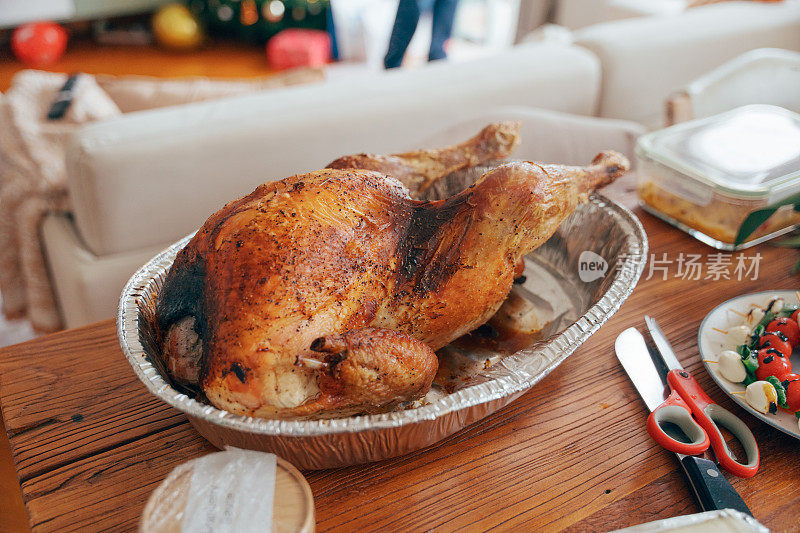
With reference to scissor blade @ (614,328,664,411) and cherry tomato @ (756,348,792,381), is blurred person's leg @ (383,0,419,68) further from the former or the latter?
cherry tomato @ (756,348,792,381)

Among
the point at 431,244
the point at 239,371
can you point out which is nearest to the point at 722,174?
the point at 431,244

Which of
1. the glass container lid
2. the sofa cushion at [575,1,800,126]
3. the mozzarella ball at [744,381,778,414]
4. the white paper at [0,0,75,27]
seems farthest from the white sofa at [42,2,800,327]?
the white paper at [0,0,75,27]

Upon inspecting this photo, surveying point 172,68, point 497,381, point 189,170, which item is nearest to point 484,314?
point 497,381

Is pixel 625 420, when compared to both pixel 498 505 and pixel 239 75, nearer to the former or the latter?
pixel 498 505

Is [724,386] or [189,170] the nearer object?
[724,386]

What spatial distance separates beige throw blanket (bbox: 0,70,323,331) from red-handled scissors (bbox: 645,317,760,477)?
169cm

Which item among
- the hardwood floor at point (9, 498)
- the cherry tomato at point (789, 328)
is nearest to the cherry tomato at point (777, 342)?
the cherry tomato at point (789, 328)

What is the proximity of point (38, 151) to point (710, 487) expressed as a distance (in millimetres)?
1949

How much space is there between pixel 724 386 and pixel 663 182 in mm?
547

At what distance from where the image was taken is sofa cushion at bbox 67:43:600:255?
59.7 inches

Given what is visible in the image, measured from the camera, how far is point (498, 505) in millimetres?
725

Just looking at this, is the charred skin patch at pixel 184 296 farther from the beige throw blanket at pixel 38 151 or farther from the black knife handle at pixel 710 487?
the beige throw blanket at pixel 38 151

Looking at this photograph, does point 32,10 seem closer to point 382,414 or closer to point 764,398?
point 382,414

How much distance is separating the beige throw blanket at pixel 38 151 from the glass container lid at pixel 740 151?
131cm
